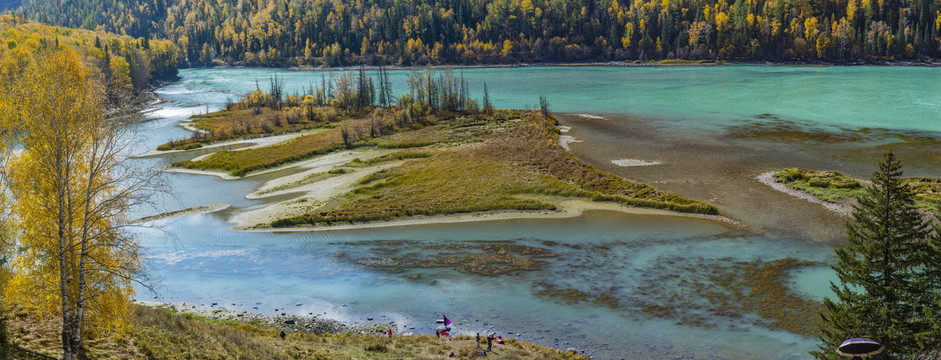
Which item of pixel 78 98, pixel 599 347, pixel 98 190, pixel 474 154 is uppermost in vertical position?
pixel 78 98

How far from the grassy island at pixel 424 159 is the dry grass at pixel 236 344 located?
77.8 ft

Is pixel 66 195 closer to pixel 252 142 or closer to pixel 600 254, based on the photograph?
pixel 600 254

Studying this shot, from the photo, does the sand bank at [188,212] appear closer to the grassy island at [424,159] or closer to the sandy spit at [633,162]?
the grassy island at [424,159]

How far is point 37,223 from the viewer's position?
18.5 m

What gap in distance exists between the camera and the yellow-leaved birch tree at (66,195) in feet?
58.9

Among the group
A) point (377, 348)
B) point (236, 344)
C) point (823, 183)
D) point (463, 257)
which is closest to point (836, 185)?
point (823, 183)

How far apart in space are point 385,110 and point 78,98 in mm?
101076

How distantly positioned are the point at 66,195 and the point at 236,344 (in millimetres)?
9408

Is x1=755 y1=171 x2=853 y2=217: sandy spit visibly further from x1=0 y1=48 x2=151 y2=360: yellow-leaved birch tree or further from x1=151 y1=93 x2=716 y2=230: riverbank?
x1=0 y1=48 x2=151 y2=360: yellow-leaved birch tree

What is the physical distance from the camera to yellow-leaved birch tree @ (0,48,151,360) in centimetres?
1794

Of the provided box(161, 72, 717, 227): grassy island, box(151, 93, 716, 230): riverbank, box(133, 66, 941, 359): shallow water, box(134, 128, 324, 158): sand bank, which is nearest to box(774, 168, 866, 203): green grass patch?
box(133, 66, 941, 359): shallow water

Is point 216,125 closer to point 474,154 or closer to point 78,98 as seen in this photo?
point 474,154

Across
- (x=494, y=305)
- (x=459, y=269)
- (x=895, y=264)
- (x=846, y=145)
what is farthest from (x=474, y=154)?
(x=895, y=264)

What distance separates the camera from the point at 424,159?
2901 inches
